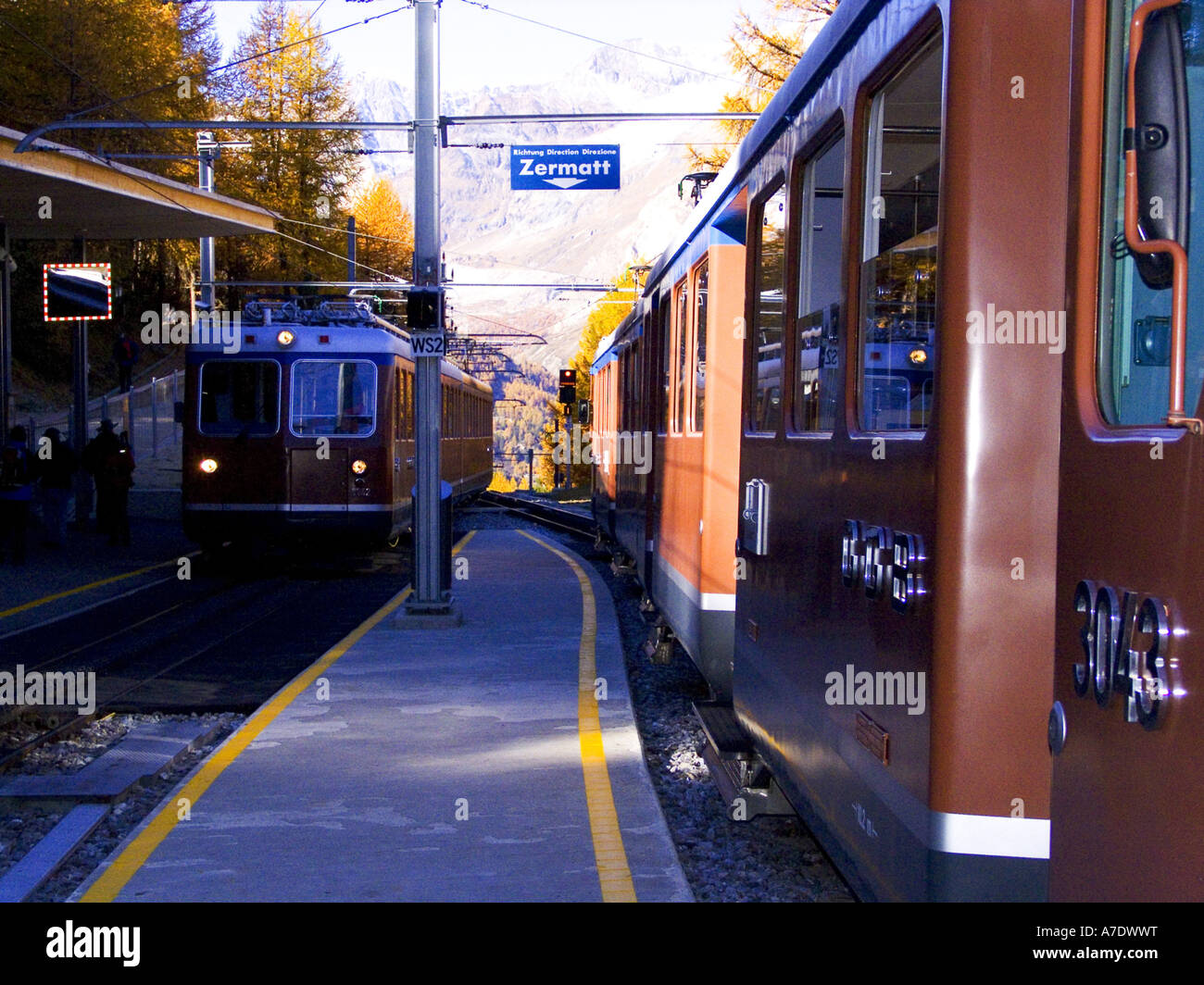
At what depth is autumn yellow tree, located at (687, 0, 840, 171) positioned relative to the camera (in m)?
25.9

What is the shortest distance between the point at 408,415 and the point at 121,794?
12.1 meters

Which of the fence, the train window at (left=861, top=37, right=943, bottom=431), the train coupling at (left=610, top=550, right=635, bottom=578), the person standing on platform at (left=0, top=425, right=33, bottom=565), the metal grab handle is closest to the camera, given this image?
the metal grab handle

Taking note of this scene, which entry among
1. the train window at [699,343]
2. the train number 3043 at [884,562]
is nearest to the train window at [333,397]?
the train window at [699,343]

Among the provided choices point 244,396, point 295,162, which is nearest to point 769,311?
point 244,396

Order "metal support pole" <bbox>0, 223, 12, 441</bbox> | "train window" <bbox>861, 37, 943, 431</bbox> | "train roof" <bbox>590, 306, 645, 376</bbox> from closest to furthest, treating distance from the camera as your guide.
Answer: "train window" <bbox>861, 37, 943, 431</bbox> < "train roof" <bbox>590, 306, 645, 376</bbox> < "metal support pole" <bbox>0, 223, 12, 441</bbox>

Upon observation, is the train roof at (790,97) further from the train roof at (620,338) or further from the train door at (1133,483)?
the train roof at (620,338)

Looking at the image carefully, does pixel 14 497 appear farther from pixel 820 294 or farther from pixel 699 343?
pixel 820 294

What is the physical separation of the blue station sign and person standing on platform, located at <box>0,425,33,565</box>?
7.16 metres

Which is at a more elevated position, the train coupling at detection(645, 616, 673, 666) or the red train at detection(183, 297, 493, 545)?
the red train at detection(183, 297, 493, 545)

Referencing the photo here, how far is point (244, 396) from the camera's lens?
17031 millimetres

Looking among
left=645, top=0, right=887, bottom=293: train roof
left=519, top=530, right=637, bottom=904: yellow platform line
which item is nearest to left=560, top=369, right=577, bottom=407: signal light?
left=519, top=530, right=637, bottom=904: yellow platform line

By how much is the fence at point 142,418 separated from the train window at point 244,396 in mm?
13677

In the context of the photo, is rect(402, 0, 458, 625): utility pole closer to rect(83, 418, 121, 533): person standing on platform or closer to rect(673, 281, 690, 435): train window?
rect(673, 281, 690, 435): train window

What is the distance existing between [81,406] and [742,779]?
1847 cm
